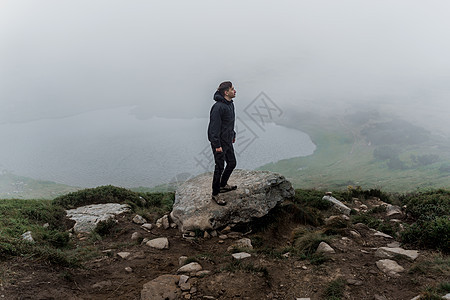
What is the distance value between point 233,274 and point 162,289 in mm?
1516

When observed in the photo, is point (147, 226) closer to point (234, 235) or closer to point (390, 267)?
point (234, 235)

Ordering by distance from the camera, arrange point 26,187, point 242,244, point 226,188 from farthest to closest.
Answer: point 26,187 → point 226,188 → point 242,244

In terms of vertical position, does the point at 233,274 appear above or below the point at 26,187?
above

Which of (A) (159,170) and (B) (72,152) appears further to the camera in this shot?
(B) (72,152)

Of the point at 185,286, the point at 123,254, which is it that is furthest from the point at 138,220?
the point at 185,286

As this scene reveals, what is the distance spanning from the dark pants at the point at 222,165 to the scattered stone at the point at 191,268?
12.1ft

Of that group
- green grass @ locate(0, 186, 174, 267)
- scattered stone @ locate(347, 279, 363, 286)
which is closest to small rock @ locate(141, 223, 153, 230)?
green grass @ locate(0, 186, 174, 267)

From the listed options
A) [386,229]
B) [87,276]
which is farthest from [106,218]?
[386,229]

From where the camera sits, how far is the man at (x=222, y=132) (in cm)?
912

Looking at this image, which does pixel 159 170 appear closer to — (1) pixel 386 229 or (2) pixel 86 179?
(2) pixel 86 179

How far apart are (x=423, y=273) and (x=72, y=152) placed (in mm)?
218511

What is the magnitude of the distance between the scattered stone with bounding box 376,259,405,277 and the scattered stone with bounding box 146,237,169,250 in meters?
5.72

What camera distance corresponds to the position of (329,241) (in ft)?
24.8

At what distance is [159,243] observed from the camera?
27.8ft
